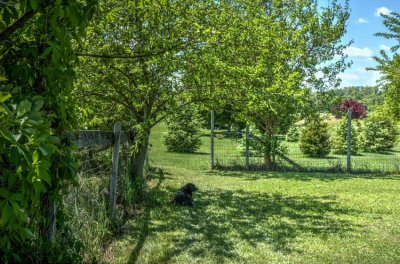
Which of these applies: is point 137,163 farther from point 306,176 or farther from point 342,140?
point 342,140

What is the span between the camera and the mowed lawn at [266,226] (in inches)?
188

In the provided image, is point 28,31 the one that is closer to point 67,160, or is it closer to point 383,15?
point 67,160

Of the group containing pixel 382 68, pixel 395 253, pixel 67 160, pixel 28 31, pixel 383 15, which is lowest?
pixel 395 253

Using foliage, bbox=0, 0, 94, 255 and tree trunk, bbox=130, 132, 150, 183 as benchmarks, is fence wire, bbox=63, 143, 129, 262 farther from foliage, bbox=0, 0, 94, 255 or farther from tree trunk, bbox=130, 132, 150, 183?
tree trunk, bbox=130, 132, 150, 183

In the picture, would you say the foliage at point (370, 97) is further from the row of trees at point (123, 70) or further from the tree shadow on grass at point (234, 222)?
the tree shadow on grass at point (234, 222)

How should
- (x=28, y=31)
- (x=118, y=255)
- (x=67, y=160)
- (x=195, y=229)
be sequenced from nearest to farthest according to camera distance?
(x=28, y=31) < (x=67, y=160) < (x=118, y=255) < (x=195, y=229)

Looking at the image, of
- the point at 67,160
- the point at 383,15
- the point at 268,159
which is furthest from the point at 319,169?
the point at 67,160

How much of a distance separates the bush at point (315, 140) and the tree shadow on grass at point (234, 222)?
525 inches

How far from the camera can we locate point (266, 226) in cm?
617

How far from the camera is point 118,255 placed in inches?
184

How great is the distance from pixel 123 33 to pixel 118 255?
11.5 ft

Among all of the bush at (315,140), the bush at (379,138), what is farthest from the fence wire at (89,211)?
the bush at (379,138)

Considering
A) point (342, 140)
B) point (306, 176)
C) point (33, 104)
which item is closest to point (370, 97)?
point (342, 140)

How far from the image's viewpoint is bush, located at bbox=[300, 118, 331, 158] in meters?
21.9
